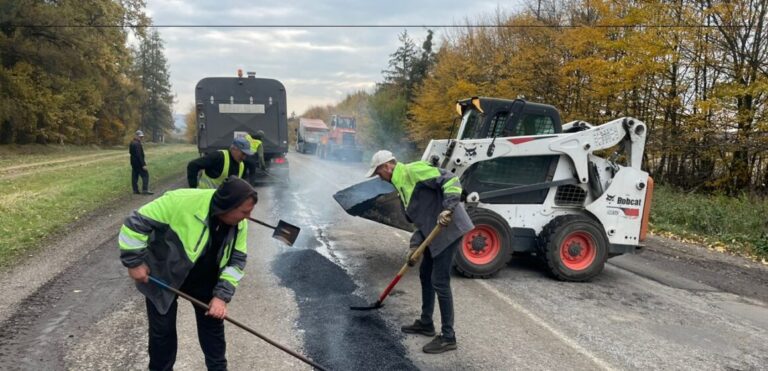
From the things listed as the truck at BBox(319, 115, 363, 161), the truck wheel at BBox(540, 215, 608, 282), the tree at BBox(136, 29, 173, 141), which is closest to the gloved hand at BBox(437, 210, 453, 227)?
the truck wheel at BBox(540, 215, 608, 282)

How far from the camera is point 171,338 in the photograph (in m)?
3.17

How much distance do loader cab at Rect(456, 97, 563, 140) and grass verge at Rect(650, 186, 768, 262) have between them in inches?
169

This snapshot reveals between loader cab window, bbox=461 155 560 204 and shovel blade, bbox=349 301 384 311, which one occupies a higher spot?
loader cab window, bbox=461 155 560 204

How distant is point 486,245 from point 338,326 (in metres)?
2.60

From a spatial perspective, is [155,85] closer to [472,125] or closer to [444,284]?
[472,125]

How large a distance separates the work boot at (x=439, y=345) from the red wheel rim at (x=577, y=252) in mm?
2878

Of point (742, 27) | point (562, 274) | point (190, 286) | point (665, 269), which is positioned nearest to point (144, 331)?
point (190, 286)

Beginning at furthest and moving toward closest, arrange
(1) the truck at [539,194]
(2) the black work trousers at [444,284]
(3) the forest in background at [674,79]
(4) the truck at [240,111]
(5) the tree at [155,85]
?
(5) the tree at [155,85]
(4) the truck at [240,111]
(3) the forest in background at [674,79]
(1) the truck at [539,194]
(2) the black work trousers at [444,284]

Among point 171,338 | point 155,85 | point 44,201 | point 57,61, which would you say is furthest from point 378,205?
point 155,85

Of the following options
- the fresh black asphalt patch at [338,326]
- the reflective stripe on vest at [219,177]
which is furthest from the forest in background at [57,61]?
the fresh black asphalt patch at [338,326]

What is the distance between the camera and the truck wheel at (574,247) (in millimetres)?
6492

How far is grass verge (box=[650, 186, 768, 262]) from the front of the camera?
8.92m

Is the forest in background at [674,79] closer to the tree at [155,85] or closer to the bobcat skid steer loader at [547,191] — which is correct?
the bobcat skid steer loader at [547,191]

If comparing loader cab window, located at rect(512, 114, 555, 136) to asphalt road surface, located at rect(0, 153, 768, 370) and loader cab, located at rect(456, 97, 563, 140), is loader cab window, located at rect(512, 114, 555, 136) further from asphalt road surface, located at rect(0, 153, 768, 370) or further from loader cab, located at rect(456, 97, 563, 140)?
asphalt road surface, located at rect(0, 153, 768, 370)
